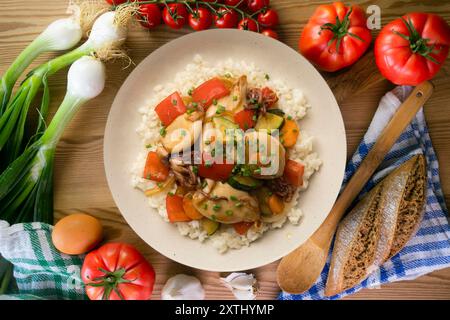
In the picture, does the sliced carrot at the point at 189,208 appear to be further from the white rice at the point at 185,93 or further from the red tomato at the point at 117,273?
the red tomato at the point at 117,273

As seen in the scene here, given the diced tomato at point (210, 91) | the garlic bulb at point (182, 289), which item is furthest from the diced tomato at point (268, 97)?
the garlic bulb at point (182, 289)

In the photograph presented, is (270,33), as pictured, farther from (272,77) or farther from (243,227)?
(243,227)

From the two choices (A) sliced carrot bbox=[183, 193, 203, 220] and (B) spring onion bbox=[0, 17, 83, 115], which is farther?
(B) spring onion bbox=[0, 17, 83, 115]

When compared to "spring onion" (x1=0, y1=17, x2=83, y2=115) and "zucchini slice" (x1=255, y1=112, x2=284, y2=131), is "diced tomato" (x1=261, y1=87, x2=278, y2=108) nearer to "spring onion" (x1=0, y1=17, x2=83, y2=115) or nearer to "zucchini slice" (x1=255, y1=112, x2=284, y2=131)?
"zucchini slice" (x1=255, y1=112, x2=284, y2=131)

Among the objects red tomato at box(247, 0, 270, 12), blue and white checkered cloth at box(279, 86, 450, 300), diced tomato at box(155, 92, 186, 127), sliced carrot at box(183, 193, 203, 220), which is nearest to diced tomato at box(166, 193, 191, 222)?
sliced carrot at box(183, 193, 203, 220)

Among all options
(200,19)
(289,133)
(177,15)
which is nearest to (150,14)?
(177,15)

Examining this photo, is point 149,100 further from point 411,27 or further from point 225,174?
point 411,27
